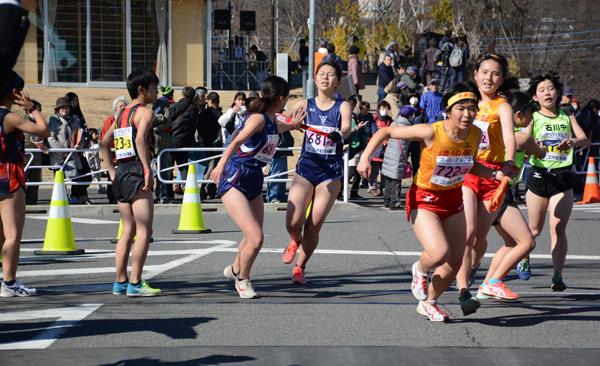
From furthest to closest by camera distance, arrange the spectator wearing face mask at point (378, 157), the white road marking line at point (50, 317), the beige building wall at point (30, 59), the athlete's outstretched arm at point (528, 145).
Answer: the beige building wall at point (30, 59) < the spectator wearing face mask at point (378, 157) < the athlete's outstretched arm at point (528, 145) < the white road marking line at point (50, 317)

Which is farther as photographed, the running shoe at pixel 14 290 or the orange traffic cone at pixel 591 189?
the orange traffic cone at pixel 591 189

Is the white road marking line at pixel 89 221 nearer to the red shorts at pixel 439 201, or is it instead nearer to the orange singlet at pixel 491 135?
the orange singlet at pixel 491 135

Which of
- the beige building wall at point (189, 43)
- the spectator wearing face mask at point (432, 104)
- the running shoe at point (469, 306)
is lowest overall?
the running shoe at point (469, 306)

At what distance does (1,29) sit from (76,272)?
23.7ft

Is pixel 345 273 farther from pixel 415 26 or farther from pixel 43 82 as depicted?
pixel 415 26

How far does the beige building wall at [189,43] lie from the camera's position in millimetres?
37969

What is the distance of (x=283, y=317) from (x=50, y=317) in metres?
1.81

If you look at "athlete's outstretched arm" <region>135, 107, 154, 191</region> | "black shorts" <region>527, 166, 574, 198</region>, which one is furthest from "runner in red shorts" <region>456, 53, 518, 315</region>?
"athlete's outstretched arm" <region>135, 107, 154, 191</region>

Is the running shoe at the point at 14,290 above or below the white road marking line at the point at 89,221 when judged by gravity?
above

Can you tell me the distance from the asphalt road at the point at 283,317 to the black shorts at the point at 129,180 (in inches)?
35.9

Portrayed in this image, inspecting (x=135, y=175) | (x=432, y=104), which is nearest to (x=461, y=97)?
(x=135, y=175)

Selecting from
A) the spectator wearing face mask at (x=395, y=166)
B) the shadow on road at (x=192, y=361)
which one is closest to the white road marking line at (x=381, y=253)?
the spectator wearing face mask at (x=395, y=166)

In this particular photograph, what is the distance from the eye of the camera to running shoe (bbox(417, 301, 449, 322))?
873 cm

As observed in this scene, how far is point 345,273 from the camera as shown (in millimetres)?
11867
